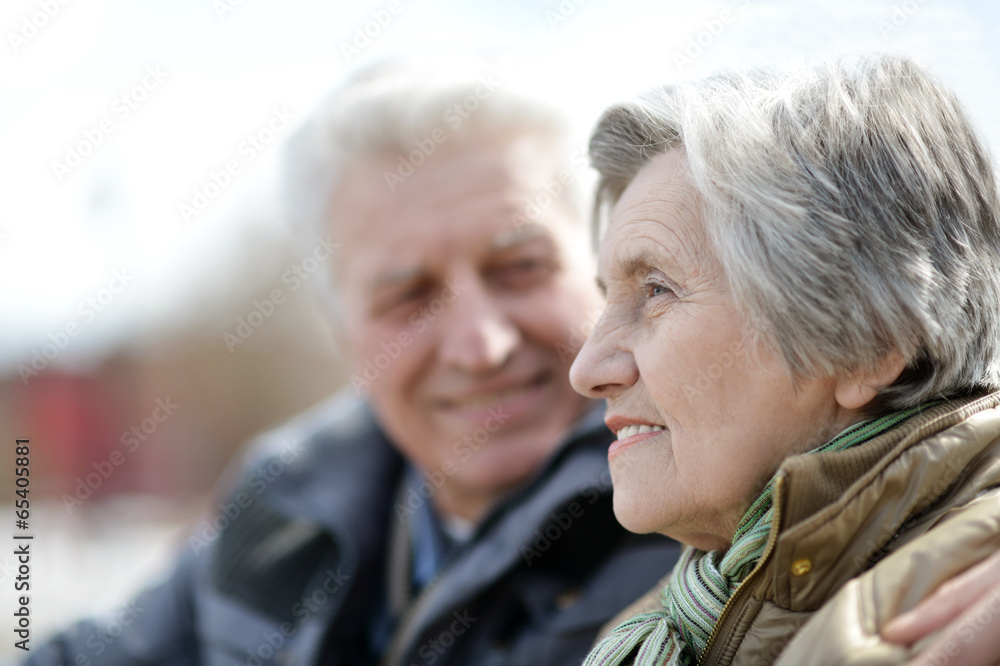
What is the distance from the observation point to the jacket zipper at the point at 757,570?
124 centimetres

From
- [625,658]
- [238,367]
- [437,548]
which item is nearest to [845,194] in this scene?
[625,658]

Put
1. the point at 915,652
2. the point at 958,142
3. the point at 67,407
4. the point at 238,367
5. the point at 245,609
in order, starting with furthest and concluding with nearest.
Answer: the point at 238,367, the point at 67,407, the point at 245,609, the point at 958,142, the point at 915,652

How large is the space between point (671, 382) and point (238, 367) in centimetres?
2447

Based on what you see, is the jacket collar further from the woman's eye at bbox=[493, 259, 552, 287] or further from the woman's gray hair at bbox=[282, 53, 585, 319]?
the woman's gray hair at bbox=[282, 53, 585, 319]

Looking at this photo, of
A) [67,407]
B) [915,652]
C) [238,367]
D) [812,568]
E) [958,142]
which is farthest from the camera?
[238,367]

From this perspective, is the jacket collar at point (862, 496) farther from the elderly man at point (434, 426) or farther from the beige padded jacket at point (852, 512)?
the elderly man at point (434, 426)

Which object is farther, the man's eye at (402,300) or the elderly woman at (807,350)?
the man's eye at (402,300)

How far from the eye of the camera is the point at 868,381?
1338 millimetres

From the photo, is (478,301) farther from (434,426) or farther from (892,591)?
(892,591)

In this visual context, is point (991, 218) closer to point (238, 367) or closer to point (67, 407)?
point (67, 407)

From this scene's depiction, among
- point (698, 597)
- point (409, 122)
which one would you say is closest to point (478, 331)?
point (409, 122)

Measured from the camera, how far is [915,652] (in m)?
1.04

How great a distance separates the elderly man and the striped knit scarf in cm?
74

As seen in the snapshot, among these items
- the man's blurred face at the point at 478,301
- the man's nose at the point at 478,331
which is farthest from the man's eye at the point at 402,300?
the man's nose at the point at 478,331
